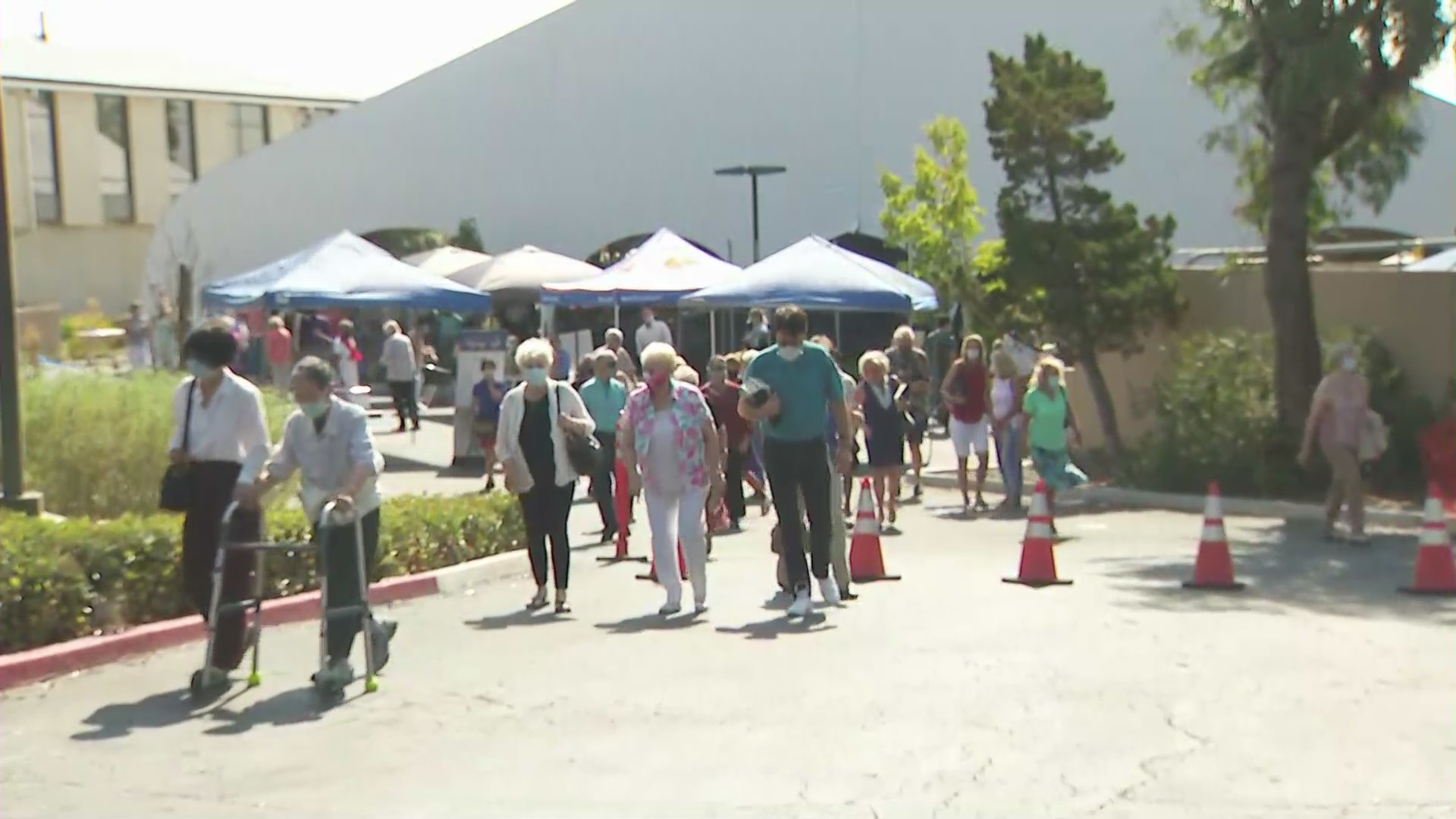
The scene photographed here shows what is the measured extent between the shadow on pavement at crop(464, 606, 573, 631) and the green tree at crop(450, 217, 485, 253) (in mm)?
31180

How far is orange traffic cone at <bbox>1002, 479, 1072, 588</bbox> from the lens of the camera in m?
12.5

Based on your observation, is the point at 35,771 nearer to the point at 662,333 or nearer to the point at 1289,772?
the point at 1289,772

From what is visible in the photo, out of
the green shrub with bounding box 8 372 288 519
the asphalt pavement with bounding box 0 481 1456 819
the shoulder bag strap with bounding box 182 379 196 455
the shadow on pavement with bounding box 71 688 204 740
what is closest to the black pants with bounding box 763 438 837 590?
the asphalt pavement with bounding box 0 481 1456 819

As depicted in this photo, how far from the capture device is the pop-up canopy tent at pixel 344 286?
24.2 m

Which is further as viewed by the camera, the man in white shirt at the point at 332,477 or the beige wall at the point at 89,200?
Answer: the beige wall at the point at 89,200

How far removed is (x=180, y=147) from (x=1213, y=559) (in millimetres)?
49808

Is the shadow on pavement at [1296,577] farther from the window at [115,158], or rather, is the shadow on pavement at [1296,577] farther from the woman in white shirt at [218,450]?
the window at [115,158]

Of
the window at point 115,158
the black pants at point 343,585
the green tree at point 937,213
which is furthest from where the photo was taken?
the window at point 115,158

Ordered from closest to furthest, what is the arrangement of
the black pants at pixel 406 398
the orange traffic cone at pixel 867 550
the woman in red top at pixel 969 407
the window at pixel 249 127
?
1. the orange traffic cone at pixel 867 550
2. the woman in red top at pixel 969 407
3. the black pants at pixel 406 398
4. the window at pixel 249 127

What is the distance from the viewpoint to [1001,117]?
20.5 meters

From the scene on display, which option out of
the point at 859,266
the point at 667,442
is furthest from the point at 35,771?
the point at 859,266

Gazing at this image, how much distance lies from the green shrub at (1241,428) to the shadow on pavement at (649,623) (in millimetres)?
8660

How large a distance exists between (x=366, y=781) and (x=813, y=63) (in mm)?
34416

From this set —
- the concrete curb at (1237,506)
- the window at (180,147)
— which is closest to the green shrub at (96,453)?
the concrete curb at (1237,506)
